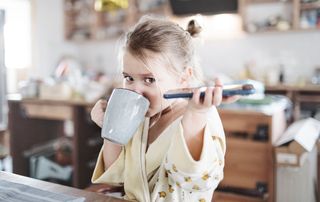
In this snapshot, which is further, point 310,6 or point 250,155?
point 310,6

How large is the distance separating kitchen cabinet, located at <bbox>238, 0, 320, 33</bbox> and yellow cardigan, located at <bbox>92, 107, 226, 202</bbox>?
2.73 m

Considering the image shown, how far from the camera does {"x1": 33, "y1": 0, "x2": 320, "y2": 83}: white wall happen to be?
10.8 ft

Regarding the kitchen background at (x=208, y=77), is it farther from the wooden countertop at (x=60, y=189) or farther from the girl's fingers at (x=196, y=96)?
the wooden countertop at (x=60, y=189)

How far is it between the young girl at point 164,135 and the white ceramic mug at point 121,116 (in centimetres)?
7

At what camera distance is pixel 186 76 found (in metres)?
0.83

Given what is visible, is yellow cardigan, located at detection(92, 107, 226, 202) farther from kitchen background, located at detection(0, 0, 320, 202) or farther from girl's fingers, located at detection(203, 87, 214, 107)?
kitchen background, located at detection(0, 0, 320, 202)

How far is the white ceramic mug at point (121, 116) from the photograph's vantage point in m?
0.66

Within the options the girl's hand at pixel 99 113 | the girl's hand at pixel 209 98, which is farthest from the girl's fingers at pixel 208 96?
the girl's hand at pixel 99 113

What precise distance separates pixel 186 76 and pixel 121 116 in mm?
236

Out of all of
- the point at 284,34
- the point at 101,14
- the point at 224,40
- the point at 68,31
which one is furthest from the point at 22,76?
the point at 284,34

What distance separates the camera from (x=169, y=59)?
0.78 m

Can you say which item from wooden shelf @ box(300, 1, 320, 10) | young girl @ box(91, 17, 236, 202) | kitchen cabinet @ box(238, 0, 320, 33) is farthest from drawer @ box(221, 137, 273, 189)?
wooden shelf @ box(300, 1, 320, 10)

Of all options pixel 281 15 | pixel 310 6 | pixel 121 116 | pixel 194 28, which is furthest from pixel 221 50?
pixel 121 116

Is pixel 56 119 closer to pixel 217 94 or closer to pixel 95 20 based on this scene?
pixel 95 20
